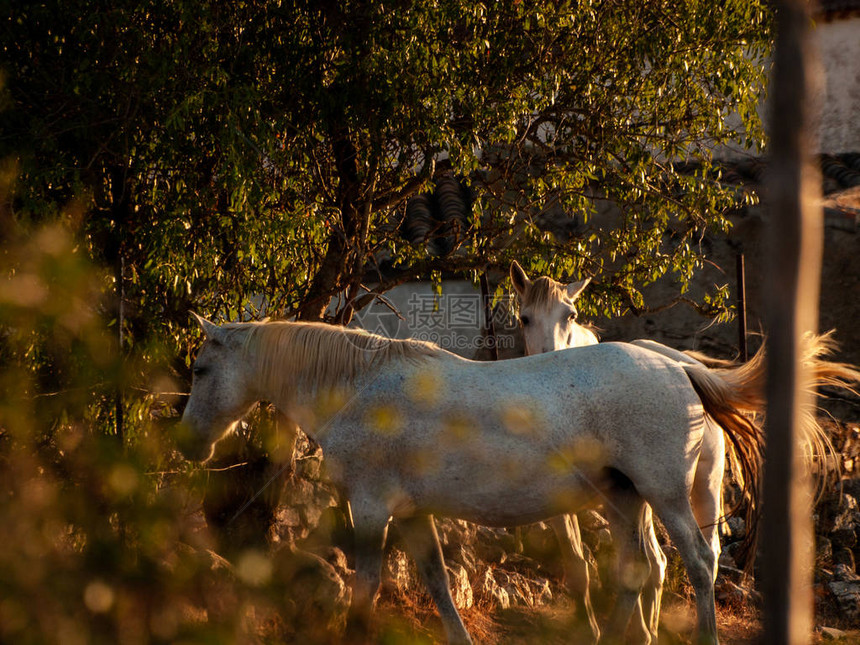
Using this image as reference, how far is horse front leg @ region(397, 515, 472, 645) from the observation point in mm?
4195

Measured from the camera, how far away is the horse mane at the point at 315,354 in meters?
4.18

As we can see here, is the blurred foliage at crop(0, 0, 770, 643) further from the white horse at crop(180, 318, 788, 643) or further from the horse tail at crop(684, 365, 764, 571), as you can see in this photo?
the horse tail at crop(684, 365, 764, 571)

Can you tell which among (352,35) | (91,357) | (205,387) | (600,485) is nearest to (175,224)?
(205,387)

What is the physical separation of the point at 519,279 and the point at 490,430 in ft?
7.37

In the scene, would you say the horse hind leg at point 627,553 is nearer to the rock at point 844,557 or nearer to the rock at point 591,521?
the rock at point 591,521

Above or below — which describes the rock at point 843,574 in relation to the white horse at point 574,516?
below

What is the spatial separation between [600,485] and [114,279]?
3.10 m

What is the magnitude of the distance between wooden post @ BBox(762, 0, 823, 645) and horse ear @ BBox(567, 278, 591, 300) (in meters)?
4.41

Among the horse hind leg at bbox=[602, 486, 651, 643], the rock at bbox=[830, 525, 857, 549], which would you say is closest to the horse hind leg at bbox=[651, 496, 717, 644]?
the horse hind leg at bbox=[602, 486, 651, 643]

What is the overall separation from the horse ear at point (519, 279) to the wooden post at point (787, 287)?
4325mm

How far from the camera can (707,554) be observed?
4000 millimetres

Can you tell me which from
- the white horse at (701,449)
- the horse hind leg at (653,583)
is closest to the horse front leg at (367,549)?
the white horse at (701,449)

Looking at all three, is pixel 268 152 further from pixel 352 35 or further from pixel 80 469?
pixel 80 469

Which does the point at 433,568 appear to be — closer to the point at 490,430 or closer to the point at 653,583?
the point at 490,430
